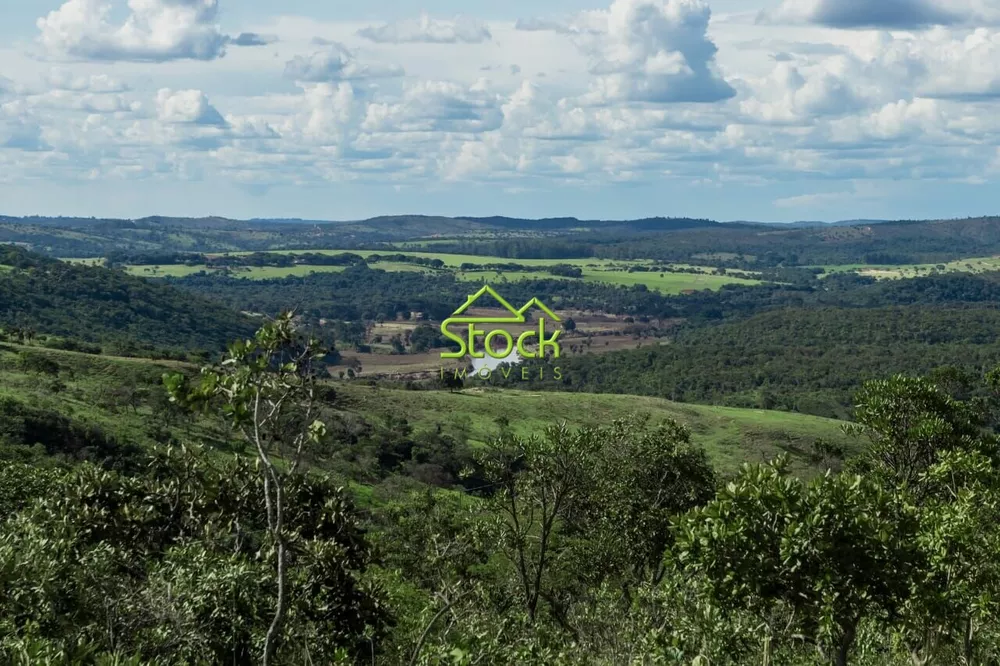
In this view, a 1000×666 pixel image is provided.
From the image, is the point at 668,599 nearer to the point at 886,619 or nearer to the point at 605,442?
the point at 886,619

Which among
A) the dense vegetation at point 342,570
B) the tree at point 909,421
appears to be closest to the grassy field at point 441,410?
the tree at point 909,421

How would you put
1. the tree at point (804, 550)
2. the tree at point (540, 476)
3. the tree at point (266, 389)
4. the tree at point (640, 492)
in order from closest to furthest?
the tree at point (266, 389) → the tree at point (804, 550) → the tree at point (540, 476) → the tree at point (640, 492)

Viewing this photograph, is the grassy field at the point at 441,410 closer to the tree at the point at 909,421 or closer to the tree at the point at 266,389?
the tree at the point at 909,421

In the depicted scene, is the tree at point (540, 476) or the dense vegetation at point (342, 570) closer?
the dense vegetation at point (342, 570)

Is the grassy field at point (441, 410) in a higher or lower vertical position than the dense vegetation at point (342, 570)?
lower

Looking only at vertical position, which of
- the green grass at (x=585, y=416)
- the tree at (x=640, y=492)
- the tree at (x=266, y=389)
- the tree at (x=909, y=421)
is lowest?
the green grass at (x=585, y=416)

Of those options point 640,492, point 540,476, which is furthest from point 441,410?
point 540,476

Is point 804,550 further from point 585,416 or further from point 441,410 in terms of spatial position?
point 585,416

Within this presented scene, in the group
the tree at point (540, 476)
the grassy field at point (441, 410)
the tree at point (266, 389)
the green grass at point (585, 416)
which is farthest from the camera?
the green grass at point (585, 416)

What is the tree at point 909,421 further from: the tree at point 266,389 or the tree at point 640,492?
the tree at point 266,389
